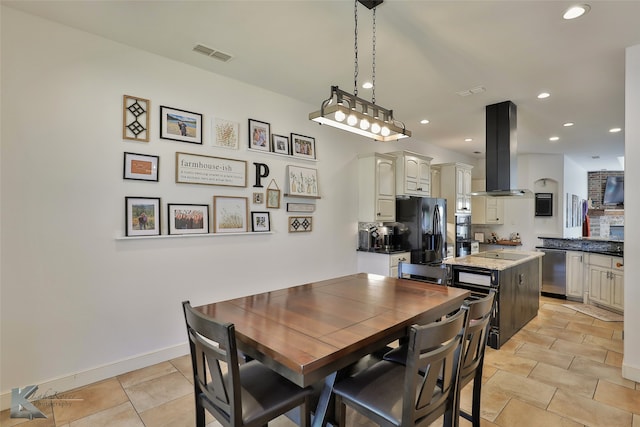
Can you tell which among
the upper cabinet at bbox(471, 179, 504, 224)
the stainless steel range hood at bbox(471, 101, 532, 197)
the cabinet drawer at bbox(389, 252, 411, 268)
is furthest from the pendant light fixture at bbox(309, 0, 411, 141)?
the upper cabinet at bbox(471, 179, 504, 224)

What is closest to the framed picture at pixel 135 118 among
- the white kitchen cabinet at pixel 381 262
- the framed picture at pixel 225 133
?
the framed picture at pixel 225 133

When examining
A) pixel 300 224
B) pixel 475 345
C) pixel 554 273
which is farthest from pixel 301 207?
pixel 554 273

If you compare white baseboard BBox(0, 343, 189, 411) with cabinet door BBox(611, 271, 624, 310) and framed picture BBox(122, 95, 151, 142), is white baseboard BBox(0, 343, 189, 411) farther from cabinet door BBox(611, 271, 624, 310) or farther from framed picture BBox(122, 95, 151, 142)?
cabinet door BBox(611, 271, 624, 310)

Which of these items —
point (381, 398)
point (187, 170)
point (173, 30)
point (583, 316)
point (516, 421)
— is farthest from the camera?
point (583, 316)

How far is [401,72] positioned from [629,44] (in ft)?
5.95

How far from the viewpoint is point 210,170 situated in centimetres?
323

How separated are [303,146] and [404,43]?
177 centimetres

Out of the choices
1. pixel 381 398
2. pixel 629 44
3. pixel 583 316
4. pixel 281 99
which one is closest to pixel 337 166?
pixel 281 99

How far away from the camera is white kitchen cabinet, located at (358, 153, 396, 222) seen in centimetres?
466

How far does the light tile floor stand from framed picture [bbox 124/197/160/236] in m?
1.22

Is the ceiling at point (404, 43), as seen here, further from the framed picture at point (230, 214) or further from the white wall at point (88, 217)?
the framed picture at point (230, 214)

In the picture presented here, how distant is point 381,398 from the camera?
5.03ft

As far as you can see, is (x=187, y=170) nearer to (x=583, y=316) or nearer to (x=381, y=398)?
(x=381, y=398)

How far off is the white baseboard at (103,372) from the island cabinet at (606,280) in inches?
213
